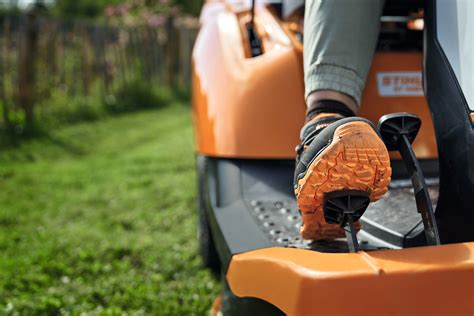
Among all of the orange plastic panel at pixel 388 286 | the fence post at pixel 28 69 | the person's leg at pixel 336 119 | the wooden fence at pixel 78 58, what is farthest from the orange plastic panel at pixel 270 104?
the fence post at pixel 28 69

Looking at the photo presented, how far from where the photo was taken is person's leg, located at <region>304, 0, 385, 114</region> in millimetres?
1392

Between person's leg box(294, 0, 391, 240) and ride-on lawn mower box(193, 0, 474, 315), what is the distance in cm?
4

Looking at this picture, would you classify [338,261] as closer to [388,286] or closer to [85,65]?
[388,286]

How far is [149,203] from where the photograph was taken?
3135 millimetres

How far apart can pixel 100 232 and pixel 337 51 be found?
162 centimetres

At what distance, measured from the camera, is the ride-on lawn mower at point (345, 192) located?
97cm

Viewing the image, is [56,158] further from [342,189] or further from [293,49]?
[342,189]

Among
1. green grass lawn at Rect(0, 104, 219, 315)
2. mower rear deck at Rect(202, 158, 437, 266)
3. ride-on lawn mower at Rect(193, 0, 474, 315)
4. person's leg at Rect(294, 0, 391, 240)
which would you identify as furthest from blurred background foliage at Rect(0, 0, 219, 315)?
person's leg at Rect(294, 0, 391, 240)

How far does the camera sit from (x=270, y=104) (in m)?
1.79

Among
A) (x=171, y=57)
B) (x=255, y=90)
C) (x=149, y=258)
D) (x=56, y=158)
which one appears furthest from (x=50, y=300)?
(x=171, y=57)

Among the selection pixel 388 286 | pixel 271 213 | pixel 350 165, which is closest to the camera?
pixel 388 286

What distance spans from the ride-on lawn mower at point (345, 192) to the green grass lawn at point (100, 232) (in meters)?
0.26

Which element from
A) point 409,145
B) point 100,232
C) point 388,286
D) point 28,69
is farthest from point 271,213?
point 28,69

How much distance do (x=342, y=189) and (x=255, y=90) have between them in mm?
721
